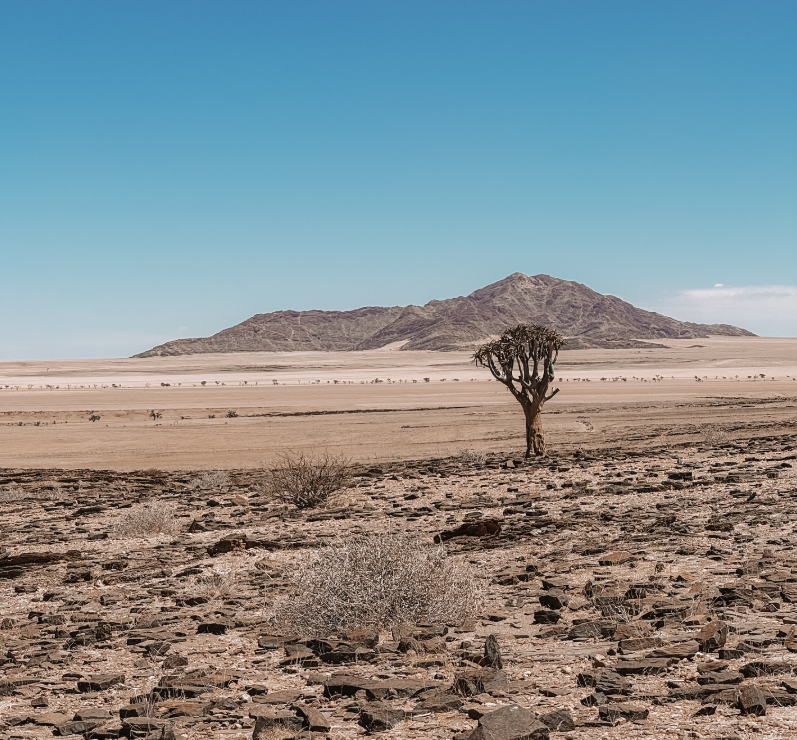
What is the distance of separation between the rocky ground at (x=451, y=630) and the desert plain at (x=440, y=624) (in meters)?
0.03

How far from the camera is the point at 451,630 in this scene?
8227 millimetres

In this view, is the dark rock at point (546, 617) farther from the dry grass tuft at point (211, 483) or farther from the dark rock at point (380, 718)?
the dry grass tuft at point (211, 483)

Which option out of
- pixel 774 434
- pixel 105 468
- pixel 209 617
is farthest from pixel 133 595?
pixel 774 434

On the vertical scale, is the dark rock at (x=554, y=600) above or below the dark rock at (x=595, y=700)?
below

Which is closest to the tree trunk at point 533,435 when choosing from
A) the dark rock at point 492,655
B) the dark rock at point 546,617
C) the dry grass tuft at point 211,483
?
the dry grass tuft at point 211,483

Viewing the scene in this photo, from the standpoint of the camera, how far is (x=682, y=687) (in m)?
6.05

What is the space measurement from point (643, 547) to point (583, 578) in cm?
169

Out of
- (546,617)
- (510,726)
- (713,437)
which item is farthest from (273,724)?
(713,437)

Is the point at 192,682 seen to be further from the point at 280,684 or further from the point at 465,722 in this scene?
the point at 465,722

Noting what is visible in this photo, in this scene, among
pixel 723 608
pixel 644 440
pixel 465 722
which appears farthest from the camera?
pixel 644 440

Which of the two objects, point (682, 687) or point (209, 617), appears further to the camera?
point (209, 617)

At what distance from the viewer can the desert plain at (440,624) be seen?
5.90 m

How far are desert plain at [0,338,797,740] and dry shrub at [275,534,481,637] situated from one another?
23cm

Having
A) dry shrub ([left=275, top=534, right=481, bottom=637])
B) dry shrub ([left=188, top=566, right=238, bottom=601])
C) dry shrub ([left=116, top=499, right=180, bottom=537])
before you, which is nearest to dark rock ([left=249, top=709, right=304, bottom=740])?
dry shrub ([left=275, top=534, right=481, bottom=637])
